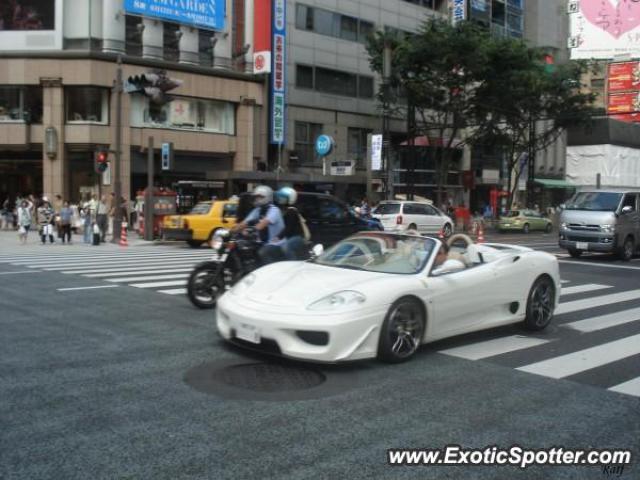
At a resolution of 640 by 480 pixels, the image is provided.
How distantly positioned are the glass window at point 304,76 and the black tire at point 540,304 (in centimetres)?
3367

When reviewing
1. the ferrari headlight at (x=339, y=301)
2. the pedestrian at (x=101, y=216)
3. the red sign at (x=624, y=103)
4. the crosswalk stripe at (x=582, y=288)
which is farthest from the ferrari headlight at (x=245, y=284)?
the red sign at (x=624, y=103)

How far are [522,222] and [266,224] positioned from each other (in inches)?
1251

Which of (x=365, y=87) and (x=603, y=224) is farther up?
(x=365, y=87)

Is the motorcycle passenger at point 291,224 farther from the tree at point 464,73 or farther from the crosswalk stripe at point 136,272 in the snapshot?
the tree at point 464,73

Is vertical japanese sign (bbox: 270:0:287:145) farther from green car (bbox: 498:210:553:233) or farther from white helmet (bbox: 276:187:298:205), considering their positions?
white helmet (bbox: 276:187:298:205)

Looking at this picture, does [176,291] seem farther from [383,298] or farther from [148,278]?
[383,298]

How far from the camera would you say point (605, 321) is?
348 inches

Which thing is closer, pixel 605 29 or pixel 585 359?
pixel 585 359

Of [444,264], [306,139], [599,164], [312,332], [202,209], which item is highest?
[599,164]

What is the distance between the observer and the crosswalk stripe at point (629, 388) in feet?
18.2

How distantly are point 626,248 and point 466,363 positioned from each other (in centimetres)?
1343

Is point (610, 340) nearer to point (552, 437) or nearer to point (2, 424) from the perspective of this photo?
point (552, 437)

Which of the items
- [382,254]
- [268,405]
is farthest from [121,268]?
[268,405]

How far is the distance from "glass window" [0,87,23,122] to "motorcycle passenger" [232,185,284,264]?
2729 cm
